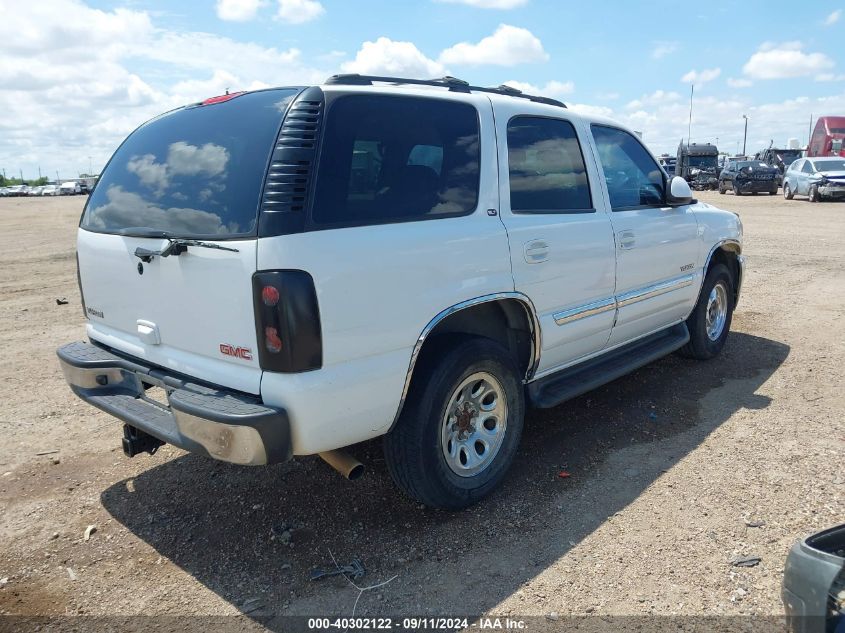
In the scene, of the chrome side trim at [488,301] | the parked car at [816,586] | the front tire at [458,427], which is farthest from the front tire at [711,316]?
the parked car at [816,586]

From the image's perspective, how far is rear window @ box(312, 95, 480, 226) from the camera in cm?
275

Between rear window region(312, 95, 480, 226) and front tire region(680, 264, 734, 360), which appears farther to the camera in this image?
front tire region(680, 264, 734, 360)

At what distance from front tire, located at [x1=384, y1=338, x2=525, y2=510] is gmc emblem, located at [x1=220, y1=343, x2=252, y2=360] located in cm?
82

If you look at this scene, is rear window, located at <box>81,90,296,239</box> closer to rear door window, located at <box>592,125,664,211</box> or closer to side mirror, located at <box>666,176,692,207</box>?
rear door window, located at <box>592,125,664,211</box>

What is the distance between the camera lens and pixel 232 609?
274 cm

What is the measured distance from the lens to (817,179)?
23594 millimetres

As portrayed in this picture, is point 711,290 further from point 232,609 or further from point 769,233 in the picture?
point 769,233

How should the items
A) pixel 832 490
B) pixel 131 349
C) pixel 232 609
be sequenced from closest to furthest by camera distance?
pixel 232 609 < pixel 131 349 < pixel 832 490

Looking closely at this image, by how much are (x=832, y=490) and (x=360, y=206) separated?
2.89 m

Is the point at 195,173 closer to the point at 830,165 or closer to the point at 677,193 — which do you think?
the point at 677,193

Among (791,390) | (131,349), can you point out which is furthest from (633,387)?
(131,349)

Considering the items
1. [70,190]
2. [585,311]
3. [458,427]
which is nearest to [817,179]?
[585,311]

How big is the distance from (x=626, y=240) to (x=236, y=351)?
8.87 ft

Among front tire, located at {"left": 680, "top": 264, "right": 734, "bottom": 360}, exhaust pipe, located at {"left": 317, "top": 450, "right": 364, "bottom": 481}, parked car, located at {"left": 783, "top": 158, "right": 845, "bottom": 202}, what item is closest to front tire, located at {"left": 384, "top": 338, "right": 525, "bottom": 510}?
exhaust pipe, located at {"left": 317, "top": 450, "right": 364, "bottom": 481}
